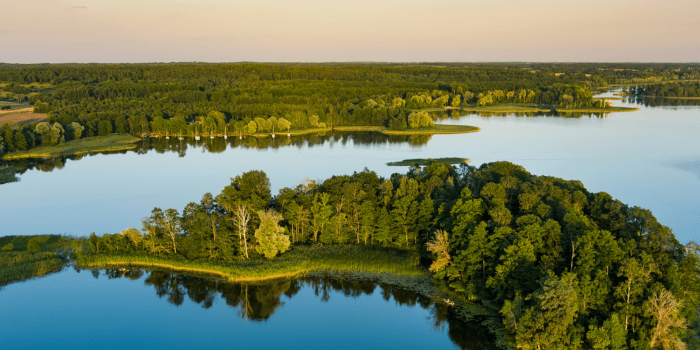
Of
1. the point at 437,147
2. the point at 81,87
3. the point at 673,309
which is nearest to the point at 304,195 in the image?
the point at 673,309

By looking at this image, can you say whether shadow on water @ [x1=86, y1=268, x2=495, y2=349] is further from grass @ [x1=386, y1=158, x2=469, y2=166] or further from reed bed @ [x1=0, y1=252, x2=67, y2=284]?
grass @ [x1=386, y1=158, x2=469, y2=166]

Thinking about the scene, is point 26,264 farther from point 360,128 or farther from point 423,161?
point 360,128

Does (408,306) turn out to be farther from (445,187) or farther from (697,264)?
(697,264)

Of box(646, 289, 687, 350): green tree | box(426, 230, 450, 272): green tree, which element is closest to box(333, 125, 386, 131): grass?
box(426, 230, 450, 272): green tree

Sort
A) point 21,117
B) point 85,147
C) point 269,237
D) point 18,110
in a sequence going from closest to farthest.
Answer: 1. point 269,237
2. point 85,147
3. point 21,117
4. point 18,110

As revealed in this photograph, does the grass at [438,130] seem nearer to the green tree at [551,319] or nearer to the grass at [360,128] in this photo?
the grass at [360,128]

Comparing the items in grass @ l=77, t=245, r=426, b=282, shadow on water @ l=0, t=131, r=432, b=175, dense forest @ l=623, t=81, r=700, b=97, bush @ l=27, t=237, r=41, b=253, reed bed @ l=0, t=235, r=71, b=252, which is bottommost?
→ grass @ l=77, t=245, r=426, b=282

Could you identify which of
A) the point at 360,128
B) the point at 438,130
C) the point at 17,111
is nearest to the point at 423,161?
the point at 438,130
